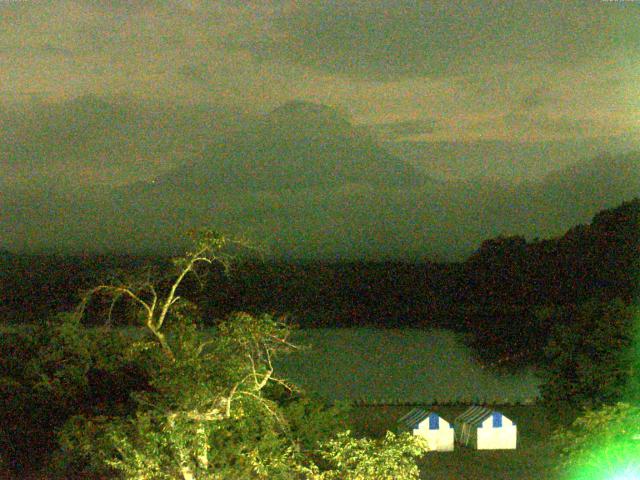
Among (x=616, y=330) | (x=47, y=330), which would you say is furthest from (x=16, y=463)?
(x=616, y=330)

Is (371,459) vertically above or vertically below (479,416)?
above

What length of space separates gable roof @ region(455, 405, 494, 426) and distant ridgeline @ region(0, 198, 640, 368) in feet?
57.1

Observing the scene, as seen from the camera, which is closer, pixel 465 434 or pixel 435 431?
pixel 435 431

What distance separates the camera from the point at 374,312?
155 feet

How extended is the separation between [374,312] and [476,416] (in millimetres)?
33737

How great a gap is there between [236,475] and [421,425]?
5.33 metres

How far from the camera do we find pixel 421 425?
514 inches

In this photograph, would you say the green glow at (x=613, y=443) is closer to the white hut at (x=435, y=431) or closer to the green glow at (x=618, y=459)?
the green glow at (x=618, y=459)

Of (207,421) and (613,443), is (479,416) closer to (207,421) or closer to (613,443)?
(613,443)

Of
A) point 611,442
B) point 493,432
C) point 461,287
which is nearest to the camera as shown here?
point 611,442

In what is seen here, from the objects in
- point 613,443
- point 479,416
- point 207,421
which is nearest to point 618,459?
point 613,443

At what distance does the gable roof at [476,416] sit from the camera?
513 inches

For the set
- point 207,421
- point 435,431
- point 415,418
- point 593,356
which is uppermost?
point 593,356

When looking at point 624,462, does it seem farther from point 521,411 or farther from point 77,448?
point 521,411
